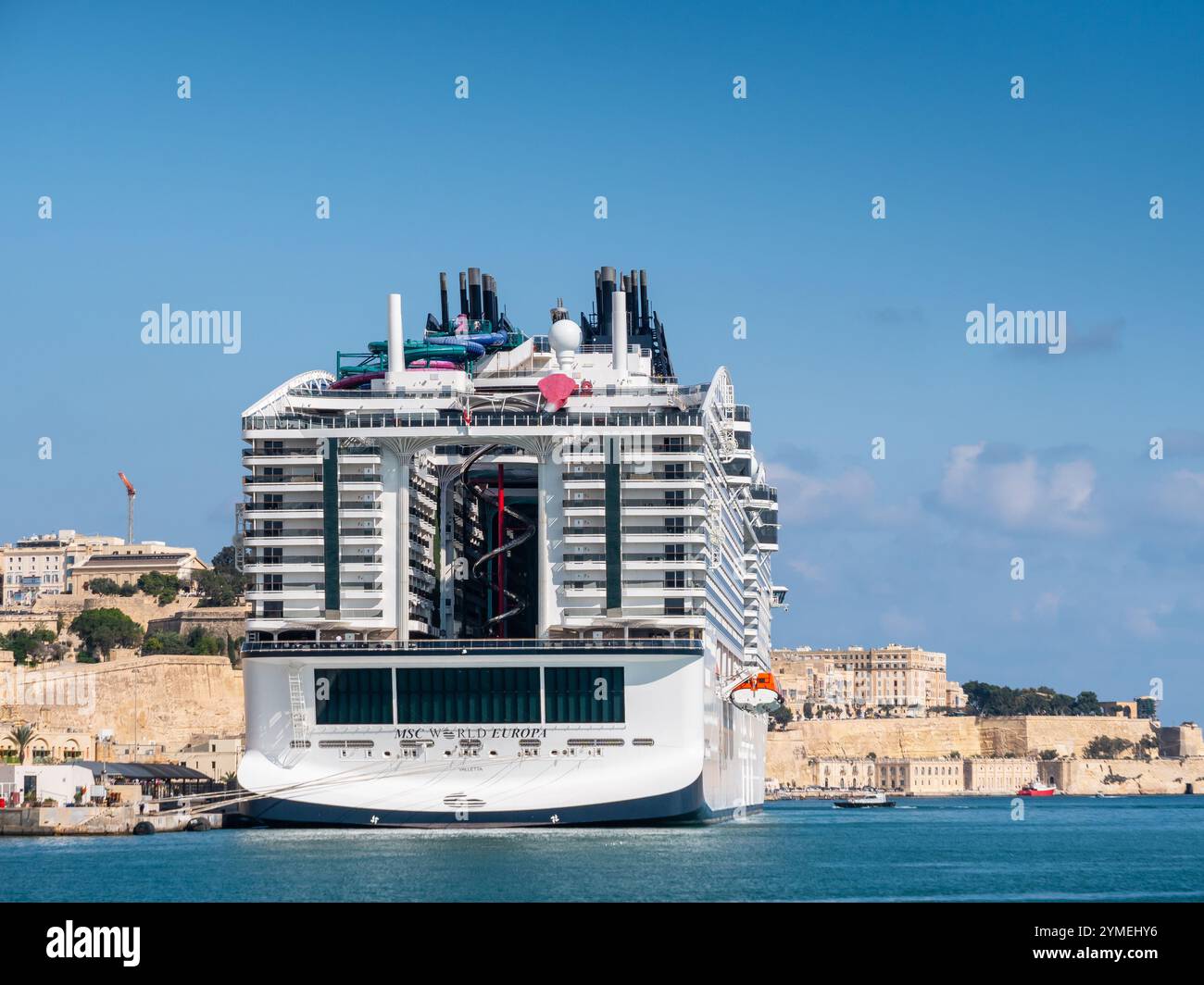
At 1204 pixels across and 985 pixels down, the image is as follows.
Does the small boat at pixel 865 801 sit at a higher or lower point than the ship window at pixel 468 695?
lower

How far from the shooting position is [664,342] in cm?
9050

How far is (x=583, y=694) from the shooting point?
61.9m

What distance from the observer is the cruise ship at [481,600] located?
202ft

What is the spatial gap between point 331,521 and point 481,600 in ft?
30.9

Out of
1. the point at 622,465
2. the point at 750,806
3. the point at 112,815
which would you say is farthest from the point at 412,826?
the point at 750,806

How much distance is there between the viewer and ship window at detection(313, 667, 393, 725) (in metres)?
62.2

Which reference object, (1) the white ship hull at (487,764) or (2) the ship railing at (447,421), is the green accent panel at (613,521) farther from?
(1) the white ship hull at (487,764)

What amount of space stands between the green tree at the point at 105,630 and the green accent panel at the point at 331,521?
10600cm

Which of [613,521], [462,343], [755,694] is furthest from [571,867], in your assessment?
[462,343]

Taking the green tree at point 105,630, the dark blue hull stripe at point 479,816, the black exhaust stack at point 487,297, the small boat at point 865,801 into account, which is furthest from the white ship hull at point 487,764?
the green tree at point 105,630

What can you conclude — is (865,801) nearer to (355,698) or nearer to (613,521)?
(613,521)

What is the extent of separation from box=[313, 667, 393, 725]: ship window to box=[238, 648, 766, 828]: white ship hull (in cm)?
27
